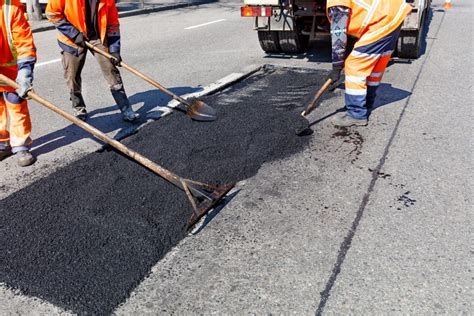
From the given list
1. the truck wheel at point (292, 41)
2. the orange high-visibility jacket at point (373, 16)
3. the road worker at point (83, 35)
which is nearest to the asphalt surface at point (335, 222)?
the road worker at point (83, 35)

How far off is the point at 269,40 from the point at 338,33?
3.03 metres

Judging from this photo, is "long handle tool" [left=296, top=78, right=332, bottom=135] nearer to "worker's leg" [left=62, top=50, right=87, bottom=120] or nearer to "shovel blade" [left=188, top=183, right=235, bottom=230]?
"shovel blade" [left=188, top=183, right=235, bottom=230]

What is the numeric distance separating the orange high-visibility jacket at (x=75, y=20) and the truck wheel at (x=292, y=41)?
3249 millimetres

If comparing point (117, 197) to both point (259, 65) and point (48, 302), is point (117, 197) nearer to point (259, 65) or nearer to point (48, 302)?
point (48, 302)

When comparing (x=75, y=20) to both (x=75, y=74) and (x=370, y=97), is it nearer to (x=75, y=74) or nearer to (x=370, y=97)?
(x=75, y=74)

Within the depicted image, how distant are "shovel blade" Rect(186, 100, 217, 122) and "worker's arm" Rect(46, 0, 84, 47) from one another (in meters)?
1.26

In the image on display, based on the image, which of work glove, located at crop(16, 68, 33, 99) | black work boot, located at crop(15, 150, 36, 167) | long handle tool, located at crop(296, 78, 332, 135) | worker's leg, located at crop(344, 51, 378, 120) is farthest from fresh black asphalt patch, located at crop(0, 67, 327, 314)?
work glove, located at crop(16, 68, 33, 99)

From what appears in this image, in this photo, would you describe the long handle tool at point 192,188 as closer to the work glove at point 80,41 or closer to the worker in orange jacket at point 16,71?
the worker in orange jacket at point 16,71

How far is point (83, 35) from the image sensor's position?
13.6ft

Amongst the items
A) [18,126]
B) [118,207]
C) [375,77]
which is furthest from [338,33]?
[18,126]

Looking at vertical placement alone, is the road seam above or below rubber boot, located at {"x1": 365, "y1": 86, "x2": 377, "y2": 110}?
below

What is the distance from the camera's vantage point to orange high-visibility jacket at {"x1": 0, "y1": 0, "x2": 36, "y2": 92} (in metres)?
3.36

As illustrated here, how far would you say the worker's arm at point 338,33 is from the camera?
391 centimetres

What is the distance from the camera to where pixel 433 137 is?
3.94 meters
